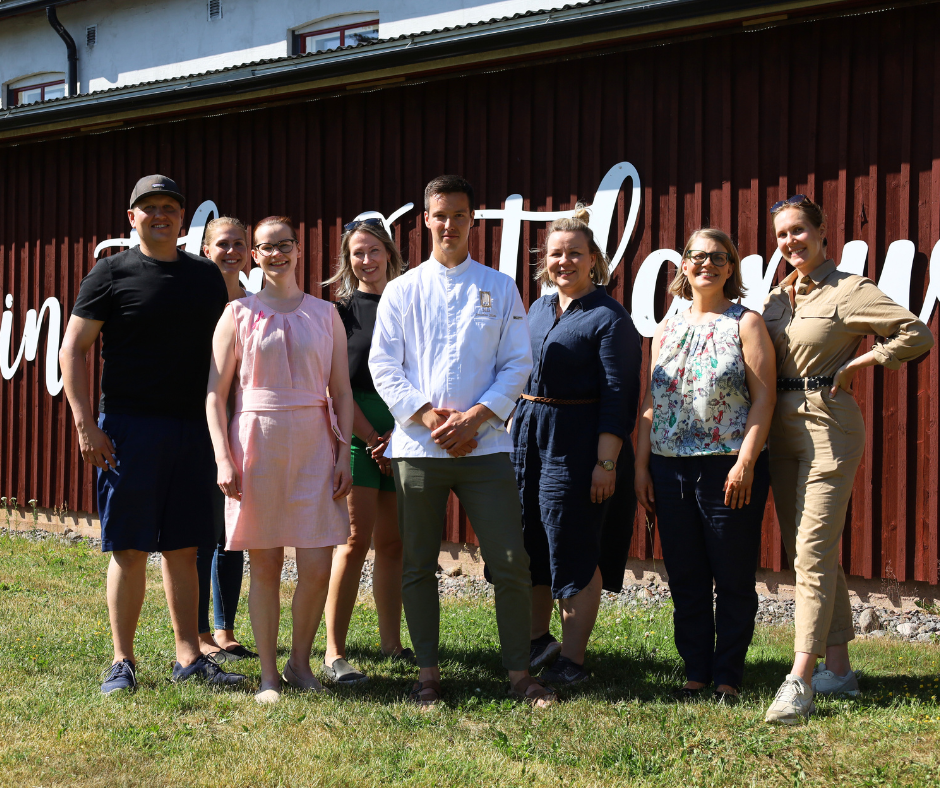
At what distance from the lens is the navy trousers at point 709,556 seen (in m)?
3.79

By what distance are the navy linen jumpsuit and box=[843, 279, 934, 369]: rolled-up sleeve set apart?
36.9 inches

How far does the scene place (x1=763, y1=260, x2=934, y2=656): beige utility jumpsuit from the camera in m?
3.69

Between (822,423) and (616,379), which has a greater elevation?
(616,379)

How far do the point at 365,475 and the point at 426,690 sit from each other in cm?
108

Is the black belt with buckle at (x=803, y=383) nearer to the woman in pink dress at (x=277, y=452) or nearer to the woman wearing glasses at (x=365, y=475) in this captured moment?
the woman wearing glasses at (x=365, y=475)

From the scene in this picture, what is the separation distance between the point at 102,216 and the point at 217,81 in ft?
7.14

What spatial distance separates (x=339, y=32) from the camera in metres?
11.3

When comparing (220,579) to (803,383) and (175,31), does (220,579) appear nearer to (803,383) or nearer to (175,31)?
(803,383)

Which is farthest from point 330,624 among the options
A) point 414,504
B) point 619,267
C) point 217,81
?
point 217,81

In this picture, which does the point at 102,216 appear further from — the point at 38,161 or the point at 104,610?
the point at 104,610

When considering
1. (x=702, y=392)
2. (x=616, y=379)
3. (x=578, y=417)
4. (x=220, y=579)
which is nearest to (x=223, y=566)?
(x=220, y=579)

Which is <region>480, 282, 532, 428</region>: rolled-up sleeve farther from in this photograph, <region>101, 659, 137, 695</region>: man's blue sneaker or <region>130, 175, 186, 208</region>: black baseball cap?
<region>101, 659, 137, 695</region>: man's blue sneaker

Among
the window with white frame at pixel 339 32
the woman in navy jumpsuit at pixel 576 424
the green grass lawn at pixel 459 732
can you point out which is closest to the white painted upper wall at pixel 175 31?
the window with white frame at pixel 339 32

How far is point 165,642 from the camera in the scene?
16.1 ft
